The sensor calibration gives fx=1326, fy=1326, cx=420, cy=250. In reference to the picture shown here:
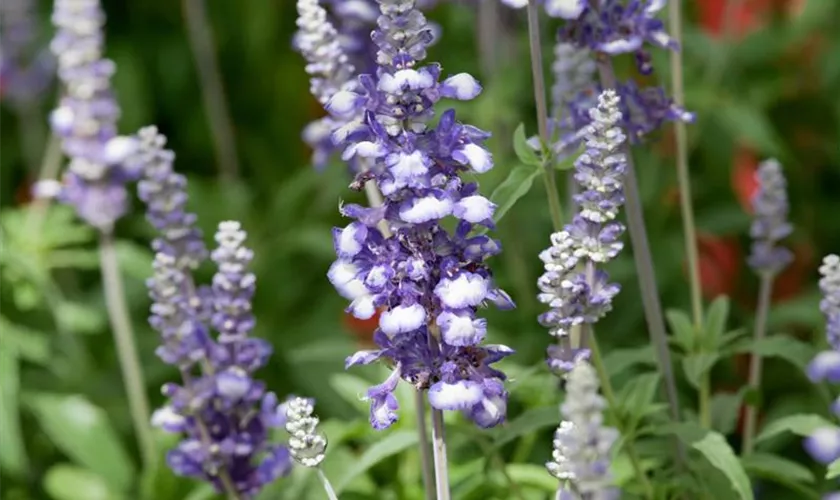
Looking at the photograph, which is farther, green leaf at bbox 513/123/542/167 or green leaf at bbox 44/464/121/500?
green leaf at bbox 44/464/121/500

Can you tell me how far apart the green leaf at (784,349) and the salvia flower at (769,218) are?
12.1 inches

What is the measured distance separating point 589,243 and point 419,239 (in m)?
0.38

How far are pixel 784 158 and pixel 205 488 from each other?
2.13 m

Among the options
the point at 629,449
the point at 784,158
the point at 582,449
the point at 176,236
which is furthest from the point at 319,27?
the point at 784,158

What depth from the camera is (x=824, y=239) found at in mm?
4270

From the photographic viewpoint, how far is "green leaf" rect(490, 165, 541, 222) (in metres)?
2.16

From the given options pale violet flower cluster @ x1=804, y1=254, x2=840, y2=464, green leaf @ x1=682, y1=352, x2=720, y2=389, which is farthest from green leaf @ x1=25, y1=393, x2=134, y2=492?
pale violet flower cluster @ x1=804, y1=254, x2=840, y2=464

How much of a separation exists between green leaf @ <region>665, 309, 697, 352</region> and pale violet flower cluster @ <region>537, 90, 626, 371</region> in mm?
563

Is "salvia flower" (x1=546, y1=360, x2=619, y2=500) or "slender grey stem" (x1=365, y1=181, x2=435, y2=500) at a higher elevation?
"salvia flower" (x1=546, y1=360, x2=619, y2=500)

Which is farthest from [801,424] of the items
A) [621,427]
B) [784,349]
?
[621,427]

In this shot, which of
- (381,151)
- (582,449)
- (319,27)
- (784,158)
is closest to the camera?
(582,449)

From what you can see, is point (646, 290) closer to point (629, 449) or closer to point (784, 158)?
point (629, 449)

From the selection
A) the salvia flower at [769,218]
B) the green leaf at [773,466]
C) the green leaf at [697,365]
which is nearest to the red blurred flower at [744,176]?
the salvia flower at [769,218]

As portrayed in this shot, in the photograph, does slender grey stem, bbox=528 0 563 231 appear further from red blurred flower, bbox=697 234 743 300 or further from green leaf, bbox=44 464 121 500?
red blurred flower, bbox=697 234 743 300
